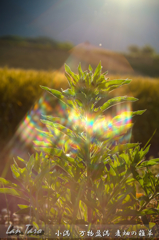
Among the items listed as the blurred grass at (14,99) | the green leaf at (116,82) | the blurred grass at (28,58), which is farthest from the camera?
the blurred grass at (28,58)

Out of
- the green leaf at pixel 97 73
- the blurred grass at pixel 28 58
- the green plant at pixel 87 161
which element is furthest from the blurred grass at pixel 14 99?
the blurred grass at pixel 28 58

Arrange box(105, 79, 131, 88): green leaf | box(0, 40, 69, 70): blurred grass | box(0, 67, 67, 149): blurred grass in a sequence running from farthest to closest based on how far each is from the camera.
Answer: box(0, 40, 69, 70): blurred grass, box(0, 67, 67, 149): blurred grass, box(105, 79, 131, 88): green leaf

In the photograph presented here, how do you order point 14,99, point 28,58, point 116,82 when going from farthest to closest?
point 28,58 → point 14,99 → point 116,82

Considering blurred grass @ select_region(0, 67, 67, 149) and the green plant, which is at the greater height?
blurred grass @ select_region(0, 67, 67, 149)

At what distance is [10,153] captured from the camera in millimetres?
4172

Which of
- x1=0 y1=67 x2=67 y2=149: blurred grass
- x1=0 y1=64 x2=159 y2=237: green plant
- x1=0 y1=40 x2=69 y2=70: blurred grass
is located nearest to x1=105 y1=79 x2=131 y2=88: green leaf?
x1=0 y1=64 x2=159 y2=237: green plant

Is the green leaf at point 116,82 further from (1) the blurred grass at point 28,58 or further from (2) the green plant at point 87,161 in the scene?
(1) the blurred grass at point 28,58

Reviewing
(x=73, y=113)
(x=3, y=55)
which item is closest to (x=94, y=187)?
(x=73, y=113)

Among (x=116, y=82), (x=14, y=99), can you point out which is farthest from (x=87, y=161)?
(x=14, y=99)

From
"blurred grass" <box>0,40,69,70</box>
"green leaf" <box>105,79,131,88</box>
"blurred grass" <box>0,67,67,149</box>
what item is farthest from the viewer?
"blurred grass" <box>0,40,69,70</box>

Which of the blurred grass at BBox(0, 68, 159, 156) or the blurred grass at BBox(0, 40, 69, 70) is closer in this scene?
the blurred grass at BBox(0, 68, 159, 156)

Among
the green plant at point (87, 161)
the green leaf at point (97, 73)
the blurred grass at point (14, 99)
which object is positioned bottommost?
the green plant at point (87, 161)

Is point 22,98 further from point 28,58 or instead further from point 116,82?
point 28,58

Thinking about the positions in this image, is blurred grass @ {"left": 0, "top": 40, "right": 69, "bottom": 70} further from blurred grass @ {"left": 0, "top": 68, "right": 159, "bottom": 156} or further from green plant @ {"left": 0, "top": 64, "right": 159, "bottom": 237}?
green plant @ {"left": 0, "top": 64, "right": 159, "bottom": 237}
